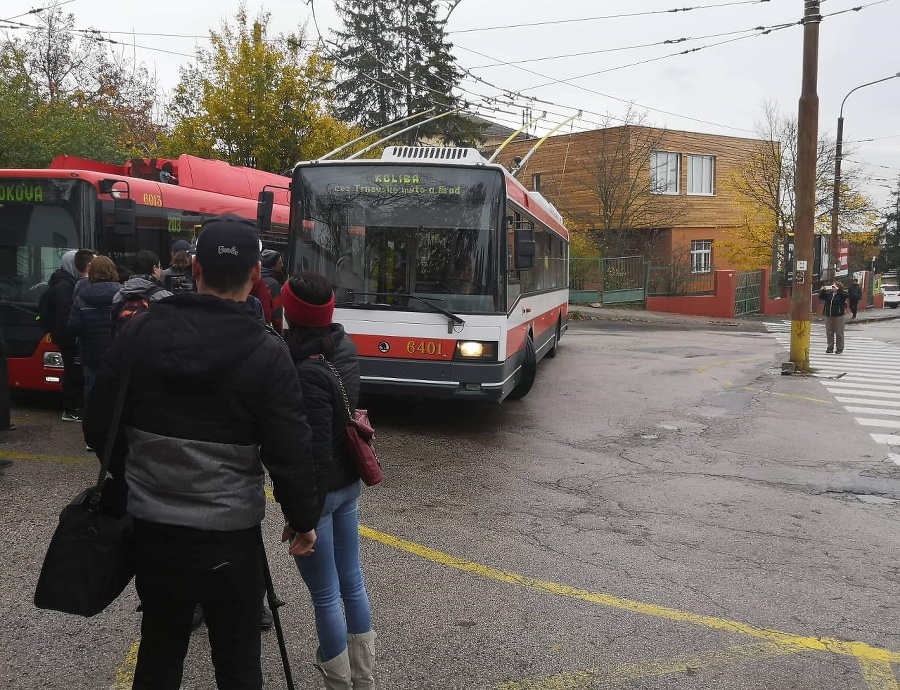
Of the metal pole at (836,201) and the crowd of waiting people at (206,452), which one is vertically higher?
the metal pole at (836,201)

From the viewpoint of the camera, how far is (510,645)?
13.2ft

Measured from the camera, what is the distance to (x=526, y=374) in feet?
36.8

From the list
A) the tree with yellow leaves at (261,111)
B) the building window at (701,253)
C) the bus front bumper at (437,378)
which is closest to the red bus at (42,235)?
the bus front bumper at (437,378)

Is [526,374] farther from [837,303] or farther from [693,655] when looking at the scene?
[837,303]

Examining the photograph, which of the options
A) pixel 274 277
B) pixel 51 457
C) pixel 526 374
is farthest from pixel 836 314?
pixel 51 457

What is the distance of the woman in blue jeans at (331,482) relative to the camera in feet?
10.2

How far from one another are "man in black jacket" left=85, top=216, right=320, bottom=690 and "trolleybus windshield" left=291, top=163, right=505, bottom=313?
19.7ft

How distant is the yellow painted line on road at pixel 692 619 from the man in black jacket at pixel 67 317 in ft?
15.9

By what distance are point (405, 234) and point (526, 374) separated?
334 centimetres

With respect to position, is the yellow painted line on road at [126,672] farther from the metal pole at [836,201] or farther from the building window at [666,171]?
the building window at [666,171]

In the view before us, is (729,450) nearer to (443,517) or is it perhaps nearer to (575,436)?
(575,436)

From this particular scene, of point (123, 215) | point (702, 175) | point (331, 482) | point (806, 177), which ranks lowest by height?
point (331, 482)

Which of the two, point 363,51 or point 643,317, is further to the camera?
point 363,51

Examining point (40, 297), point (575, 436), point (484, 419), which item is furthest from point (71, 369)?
point (575, 436)
